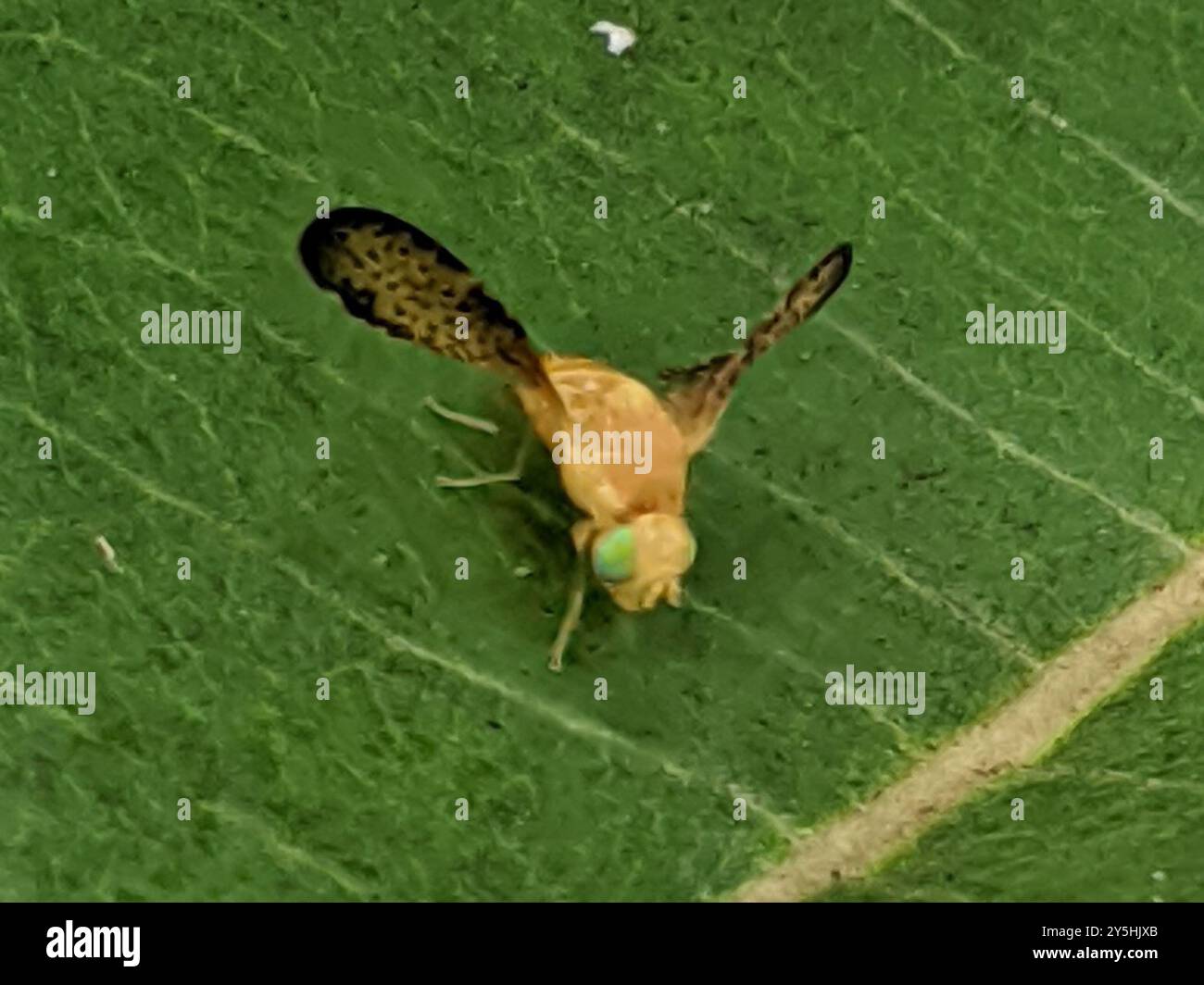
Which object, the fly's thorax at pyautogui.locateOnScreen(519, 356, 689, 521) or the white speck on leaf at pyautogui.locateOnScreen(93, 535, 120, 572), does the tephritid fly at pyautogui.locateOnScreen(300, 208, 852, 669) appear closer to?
the fly's thorax at pyautogui.locateOnScreen(519, 356, 689, 521)

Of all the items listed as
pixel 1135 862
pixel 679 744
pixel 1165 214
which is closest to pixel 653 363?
pixel 679 744

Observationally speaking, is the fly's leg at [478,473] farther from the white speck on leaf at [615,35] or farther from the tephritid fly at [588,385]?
the white speck on leaf at [615,35]

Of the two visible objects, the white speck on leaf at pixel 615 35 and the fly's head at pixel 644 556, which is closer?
the fly's head at pixel 644 556

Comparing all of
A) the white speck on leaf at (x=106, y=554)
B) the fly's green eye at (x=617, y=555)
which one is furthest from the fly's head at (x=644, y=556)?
the white speck on leaf at (x=106, y=554)

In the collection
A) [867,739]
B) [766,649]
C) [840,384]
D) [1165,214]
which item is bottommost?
[867,739]

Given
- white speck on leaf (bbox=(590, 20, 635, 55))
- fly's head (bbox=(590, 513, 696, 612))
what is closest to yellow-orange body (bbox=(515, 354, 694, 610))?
fly's head (bbox=(590, 513, 696, 612))
